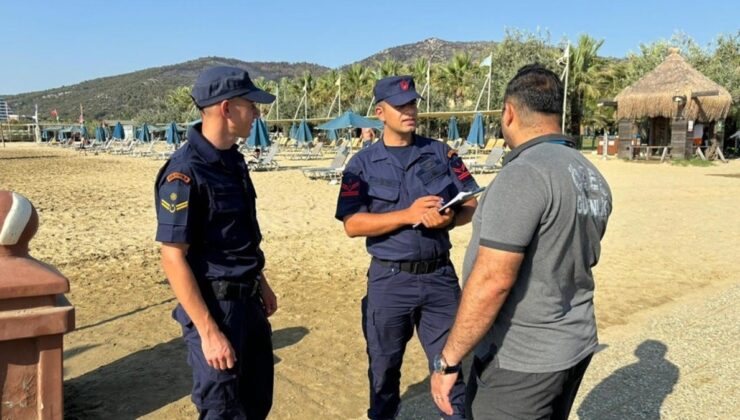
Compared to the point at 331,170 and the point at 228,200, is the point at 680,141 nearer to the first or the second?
the point at 331,170

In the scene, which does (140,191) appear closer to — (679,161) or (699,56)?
(679,161)

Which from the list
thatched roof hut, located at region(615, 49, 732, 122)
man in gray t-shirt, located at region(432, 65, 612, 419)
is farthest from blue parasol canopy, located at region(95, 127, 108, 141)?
man in gray t-shirt, located at region(432, 65, 612, 419)

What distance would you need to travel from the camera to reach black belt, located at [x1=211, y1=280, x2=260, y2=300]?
2156 mm

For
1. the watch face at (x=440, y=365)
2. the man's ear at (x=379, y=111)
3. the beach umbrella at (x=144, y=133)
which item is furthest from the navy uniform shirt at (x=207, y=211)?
the beach umbrella at (x=144, y=133)

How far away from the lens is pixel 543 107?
5.87 feet

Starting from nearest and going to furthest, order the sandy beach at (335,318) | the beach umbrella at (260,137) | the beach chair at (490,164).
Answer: the sandy beach at (335,318) < the beach chair at (490,164) < the beach umbrella at (260,137)

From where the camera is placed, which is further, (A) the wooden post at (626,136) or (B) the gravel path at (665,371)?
(A) the wooden post at (626,136)

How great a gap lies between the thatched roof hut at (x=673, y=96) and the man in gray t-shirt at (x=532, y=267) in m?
24.3

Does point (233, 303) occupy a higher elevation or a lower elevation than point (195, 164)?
lower

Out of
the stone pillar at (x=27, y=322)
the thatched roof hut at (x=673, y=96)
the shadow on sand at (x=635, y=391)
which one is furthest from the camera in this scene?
the thatched roof hut at (x=673, y=96)

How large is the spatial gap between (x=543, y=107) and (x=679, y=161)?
80.7 ft

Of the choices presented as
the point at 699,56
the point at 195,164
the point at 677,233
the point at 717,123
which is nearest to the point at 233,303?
the point at 195,164

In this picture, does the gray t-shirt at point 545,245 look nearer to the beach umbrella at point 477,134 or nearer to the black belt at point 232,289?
the black belt at point 232,289

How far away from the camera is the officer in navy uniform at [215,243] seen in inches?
79.0
